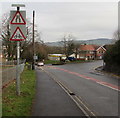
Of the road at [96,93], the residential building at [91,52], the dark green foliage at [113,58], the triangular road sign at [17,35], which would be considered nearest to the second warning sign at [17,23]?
the triangular road sign at [17,35]

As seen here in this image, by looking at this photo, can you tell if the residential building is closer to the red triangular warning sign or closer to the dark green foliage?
the dark green foliage

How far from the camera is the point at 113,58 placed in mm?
27516

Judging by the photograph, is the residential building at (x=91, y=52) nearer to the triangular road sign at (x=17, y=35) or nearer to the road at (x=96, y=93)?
the road at (x=96, y=93)

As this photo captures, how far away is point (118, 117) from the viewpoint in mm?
6078

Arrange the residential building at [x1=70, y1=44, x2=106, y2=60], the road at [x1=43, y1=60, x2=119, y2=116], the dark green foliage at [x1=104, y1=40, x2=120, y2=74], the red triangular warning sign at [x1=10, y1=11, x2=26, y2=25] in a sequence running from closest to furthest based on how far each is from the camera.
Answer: the road at [x1=43, y1=60, x2=119, y2=116], the red triangular warning sign at [x1=10, y1=11, x2=26, y2=25], the dark green foliage at [x1=104, y1=40, x2=120, y2=74], the residential building at [x1=70, y1=44, x2=106, y2=60]

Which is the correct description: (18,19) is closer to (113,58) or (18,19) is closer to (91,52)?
(113,58)

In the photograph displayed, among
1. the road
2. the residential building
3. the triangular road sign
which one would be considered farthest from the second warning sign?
the residential building

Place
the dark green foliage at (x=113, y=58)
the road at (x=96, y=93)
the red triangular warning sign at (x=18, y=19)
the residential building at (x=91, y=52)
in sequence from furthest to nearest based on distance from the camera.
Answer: the residential building at (x=91, y=52) < the dark green foliage at (x=113, y=58) < the red triangular warning sign at (x=18, y=19) < the road at (x=96, y=93)

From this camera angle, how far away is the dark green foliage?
25.7 m

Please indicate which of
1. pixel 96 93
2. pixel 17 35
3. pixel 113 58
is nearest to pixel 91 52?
pixel 113 58

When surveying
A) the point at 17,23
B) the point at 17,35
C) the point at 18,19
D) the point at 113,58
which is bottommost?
the point at 113,58

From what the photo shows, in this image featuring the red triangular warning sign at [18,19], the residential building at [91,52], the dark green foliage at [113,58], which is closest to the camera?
the red triangular warning sign at [18,19]

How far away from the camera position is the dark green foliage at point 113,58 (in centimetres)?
2574

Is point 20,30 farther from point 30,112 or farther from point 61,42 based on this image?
point 61,42
